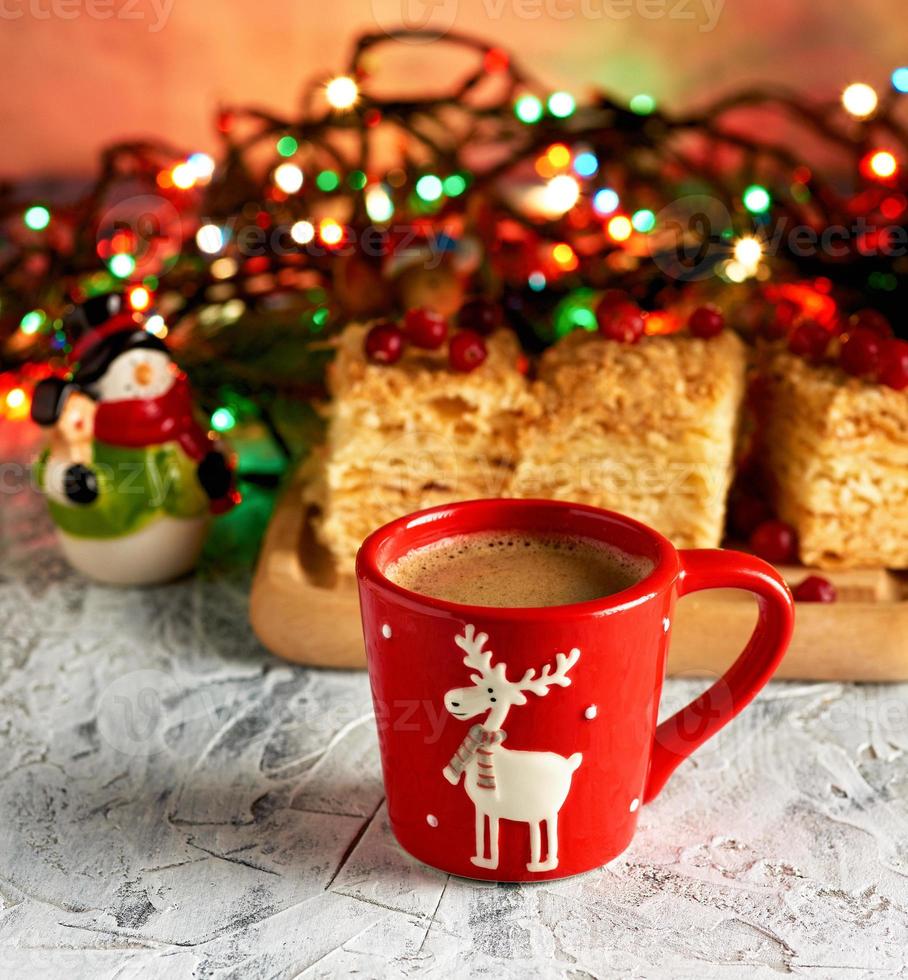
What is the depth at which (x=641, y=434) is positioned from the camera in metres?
1.20

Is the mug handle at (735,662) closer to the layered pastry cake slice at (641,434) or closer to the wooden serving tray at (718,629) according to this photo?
the wooden serving tray at (718,629)

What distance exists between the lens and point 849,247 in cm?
143

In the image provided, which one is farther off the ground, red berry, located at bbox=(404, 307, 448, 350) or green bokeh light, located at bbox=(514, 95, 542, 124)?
green bokeh light, located at bbox=(514, 95, 542, 124)

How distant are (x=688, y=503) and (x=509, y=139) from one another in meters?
0.55

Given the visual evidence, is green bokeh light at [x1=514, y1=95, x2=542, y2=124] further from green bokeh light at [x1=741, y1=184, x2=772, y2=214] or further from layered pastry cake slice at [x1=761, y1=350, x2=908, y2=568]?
layered pastry cake slice at [x1=761, y1=350, x2=908, y2=568]

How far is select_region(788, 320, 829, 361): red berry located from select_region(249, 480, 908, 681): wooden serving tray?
9.4 inches

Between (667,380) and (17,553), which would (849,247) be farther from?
(17,553)

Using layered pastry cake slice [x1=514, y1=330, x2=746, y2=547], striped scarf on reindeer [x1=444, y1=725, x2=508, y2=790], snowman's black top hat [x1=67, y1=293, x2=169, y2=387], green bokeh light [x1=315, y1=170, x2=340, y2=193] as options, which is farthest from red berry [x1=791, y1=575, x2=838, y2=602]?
green bokeh light [x1=315, y1=170, x2=340, y2=193]

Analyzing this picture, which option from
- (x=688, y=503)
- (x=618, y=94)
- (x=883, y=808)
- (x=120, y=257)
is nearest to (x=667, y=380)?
(x=688, y=503)

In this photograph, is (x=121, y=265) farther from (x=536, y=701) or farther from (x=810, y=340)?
(x=536, y=701)

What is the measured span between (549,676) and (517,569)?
10cm

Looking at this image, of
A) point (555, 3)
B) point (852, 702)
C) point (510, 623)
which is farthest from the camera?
point (555, 3)

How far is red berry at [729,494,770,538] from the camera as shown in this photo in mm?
1307

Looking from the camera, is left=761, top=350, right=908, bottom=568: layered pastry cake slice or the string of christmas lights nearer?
left=761, top=350, right=908, bottom=568: layered pastry cake slice
